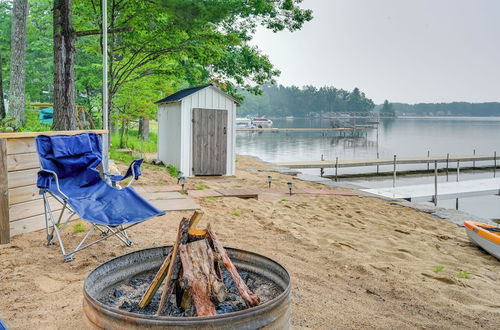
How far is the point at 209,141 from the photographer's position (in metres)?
9.36

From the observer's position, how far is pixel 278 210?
561 centimetres

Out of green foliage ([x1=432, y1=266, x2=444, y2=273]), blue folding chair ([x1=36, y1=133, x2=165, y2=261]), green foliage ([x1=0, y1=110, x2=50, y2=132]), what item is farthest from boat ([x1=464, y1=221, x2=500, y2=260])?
green foliage ([x1=0, y1=110, x2=50, y2=132])

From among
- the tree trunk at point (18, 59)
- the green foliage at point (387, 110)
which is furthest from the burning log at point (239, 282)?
the green foliage at point (387, 110)

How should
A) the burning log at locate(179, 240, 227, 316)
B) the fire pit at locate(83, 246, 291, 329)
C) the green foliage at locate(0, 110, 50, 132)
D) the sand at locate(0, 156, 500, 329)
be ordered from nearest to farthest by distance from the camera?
the fire pit at locate(83, 246, 291, 329), the burning log at locate(179, 240, 227, 316), the sand at locate(0, 156, 500, 329), the green foliage at locate(0, 110, 50, 132)

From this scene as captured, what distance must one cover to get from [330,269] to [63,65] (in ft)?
18.9

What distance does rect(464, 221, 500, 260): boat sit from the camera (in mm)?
4578

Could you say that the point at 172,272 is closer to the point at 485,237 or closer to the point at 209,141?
the point at 485,237

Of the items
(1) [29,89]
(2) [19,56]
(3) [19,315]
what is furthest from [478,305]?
(1) [29,89]

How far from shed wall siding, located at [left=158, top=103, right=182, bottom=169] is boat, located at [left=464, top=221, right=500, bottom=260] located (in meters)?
6.03

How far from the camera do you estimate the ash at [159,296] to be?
191 centimetres

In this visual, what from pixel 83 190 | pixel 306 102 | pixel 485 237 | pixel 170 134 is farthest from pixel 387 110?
pixel 83 190

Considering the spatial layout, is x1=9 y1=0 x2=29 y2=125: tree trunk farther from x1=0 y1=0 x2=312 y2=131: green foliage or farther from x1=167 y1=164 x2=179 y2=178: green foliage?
x1=167 y1=164 x2=179 y2=178: green foliage

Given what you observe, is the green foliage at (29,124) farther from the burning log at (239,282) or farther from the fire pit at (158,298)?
the burning log at (239,282)

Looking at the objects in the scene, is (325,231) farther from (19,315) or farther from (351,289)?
(19,315)
